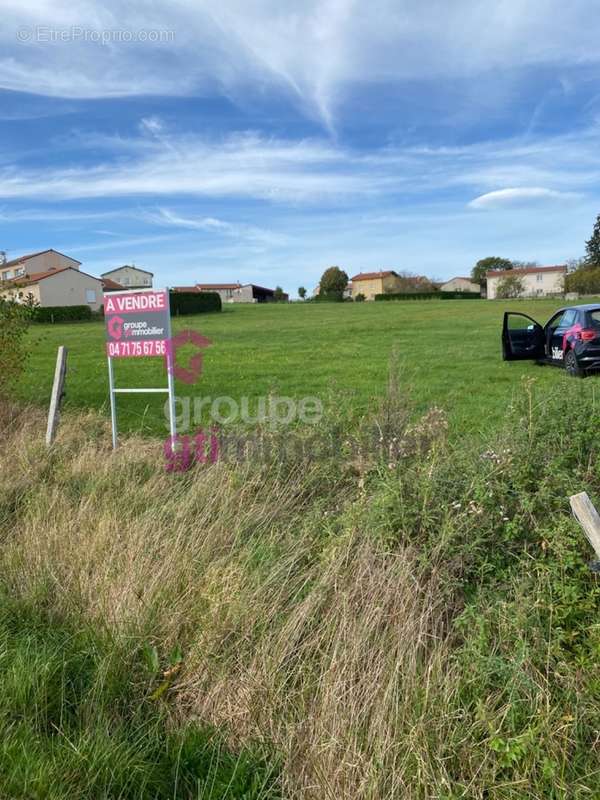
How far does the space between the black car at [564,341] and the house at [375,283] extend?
79.3 m

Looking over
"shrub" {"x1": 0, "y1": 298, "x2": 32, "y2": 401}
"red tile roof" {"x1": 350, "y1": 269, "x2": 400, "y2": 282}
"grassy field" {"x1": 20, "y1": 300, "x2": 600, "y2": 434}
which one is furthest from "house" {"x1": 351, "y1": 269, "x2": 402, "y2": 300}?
"shrub" {"x1": 0, "y1": 298, "x2": 32, "y2": 401}

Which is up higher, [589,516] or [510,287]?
[510,287]

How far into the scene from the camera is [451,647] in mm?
2744

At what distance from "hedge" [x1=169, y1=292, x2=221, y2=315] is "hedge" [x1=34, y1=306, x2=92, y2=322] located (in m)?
6.64

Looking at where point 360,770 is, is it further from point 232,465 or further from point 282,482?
point 232,465

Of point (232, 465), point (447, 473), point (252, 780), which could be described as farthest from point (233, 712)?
point (232, 465)

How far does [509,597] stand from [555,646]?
0.37m

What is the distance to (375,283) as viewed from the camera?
106562 millimetres

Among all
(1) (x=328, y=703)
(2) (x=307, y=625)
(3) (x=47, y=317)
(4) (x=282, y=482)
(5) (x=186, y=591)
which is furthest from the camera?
(3) (x=47, y=317)

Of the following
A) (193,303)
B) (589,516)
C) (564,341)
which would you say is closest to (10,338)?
(589,516)

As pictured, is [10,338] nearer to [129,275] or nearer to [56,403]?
[56,403]

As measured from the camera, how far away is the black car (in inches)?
421

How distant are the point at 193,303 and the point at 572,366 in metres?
41.4

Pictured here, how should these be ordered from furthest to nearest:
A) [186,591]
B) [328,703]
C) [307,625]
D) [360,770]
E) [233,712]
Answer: [186,591], [307,625], [233,712], [328,703], [360,770]
